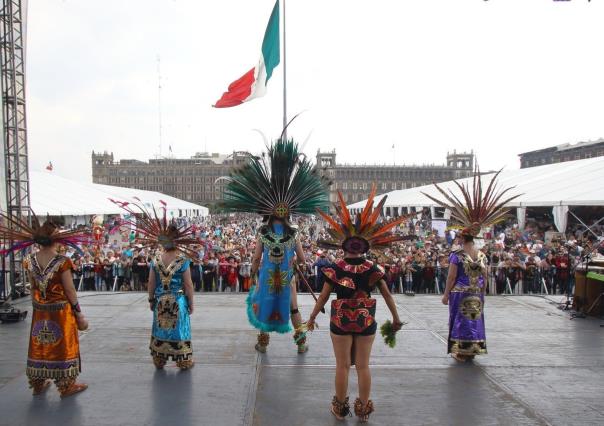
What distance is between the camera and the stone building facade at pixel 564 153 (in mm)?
91688

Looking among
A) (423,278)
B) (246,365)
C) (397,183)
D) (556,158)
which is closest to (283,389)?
(246,365)

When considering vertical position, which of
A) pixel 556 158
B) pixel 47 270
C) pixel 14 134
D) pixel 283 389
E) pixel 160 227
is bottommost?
pixel 283 389

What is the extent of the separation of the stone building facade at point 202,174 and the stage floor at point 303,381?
143 m

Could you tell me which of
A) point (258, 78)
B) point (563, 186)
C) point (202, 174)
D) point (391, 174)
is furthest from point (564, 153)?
point (258, 78)

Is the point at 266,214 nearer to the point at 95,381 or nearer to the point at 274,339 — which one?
the point at 274,339

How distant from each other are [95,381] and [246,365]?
1.77m

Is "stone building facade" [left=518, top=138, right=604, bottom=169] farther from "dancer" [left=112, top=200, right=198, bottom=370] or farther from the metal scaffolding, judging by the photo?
"dancer" [left=112, top=200, right=198, bottom=370]

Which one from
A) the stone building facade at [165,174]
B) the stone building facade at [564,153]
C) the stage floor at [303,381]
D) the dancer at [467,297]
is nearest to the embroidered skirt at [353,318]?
the stage floor at [303,381]

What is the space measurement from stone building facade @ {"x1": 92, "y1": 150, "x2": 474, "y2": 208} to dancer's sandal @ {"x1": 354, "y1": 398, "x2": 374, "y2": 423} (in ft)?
480

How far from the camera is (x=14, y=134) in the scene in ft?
35.9

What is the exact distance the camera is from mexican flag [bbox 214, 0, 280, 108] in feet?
47.4

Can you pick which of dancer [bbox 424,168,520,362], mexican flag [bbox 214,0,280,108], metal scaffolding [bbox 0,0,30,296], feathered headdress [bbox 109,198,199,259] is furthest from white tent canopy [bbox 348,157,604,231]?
feathered headdress [bbox 109,198,199,259]

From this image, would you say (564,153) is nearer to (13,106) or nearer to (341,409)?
(13,106)

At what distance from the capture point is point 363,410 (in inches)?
203
